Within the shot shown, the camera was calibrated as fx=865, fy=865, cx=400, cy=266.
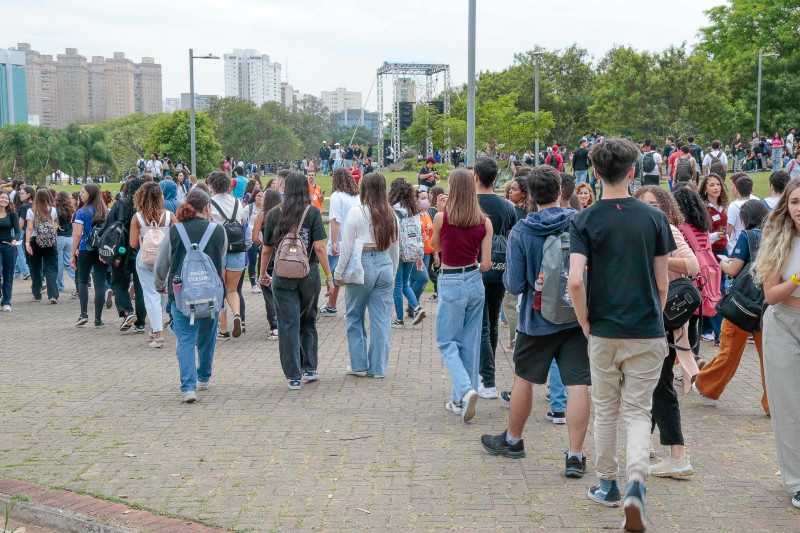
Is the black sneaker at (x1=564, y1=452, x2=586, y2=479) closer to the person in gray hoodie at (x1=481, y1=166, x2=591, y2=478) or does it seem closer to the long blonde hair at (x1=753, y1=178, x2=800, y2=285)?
the person in gray hoodie at (x1=481, y1=166, x2=591, y2=478)

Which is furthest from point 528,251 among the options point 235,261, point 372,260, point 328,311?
point 328,311

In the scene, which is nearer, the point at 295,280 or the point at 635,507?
the point at 635,507

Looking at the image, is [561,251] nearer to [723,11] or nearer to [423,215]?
[423,215]

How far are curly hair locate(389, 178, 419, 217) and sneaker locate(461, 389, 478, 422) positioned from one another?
3.73 metres

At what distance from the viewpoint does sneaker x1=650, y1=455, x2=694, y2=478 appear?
542 cm

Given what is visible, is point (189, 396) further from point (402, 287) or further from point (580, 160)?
point (580, 160)

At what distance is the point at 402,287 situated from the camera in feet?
37.1

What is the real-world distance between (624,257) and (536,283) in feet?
3.75

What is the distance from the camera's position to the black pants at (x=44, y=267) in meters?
13.7

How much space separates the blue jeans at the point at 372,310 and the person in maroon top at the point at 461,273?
50.9 inches

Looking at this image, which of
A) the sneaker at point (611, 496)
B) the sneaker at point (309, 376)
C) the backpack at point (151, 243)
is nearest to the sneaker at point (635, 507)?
the sneaker at point (611, 496)

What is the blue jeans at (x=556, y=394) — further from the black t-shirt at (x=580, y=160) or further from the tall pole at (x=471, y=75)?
the black t-shirt at (x=580, y=160)

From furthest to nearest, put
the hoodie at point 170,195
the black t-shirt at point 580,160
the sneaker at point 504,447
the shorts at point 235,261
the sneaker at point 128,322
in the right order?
the black t-shirt at point 580,160 < the hoodie at point 170,195 < the sneaker at point 128,322 < the shorts at point 235,261 < the sneaker at point 504,447

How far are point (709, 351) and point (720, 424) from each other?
118 inches
